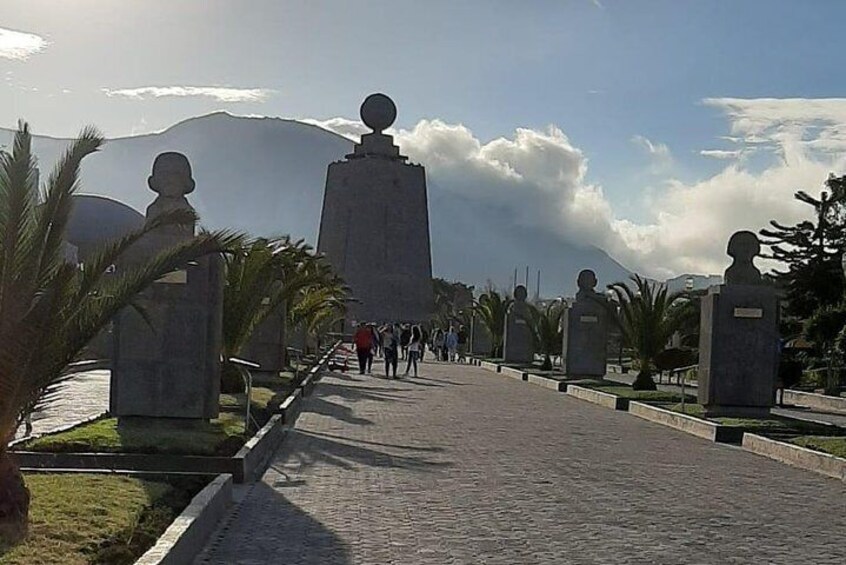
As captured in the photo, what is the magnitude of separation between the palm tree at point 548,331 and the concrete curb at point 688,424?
1502cm

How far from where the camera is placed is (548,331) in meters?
38.7

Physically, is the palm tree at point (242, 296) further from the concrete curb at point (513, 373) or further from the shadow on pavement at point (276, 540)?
the concrete curb at point (513, 373)

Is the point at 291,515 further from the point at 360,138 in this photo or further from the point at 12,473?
the point at 360,138

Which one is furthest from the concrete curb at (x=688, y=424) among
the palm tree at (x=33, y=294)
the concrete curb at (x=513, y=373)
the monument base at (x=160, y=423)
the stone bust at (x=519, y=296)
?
the stone bust at (x=519, y=296)

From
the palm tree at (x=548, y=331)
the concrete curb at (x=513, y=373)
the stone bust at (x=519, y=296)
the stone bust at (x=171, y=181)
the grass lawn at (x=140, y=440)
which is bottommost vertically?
the grass lawn at (x=140, y=440)

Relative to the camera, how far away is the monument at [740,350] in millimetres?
19672

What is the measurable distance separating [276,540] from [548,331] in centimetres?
3022

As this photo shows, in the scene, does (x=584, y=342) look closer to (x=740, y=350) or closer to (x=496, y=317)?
(x=740, y=350)

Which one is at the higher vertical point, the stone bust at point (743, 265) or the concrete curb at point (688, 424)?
the stone bust at point (743, 265)

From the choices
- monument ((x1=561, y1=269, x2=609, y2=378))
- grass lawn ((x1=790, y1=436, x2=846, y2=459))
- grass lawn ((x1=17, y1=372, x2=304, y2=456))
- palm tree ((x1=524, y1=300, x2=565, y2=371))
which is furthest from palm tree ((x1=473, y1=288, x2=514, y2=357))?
grass lawn ((x1=17, y1=372, x2=304, y2=456))

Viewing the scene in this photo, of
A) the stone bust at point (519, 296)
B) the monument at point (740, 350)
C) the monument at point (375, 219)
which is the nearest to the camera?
the monument at point (740, 350)

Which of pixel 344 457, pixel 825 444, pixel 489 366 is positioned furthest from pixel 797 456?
pixel 489 366

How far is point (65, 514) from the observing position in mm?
8180

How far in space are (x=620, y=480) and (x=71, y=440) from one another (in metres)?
5.23
